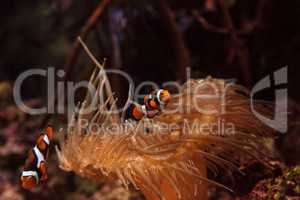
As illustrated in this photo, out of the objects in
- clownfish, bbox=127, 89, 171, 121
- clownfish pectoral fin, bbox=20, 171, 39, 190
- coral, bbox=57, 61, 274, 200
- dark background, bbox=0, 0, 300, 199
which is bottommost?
clownfish pectoral fin, bbox=20, 171, 39, 190

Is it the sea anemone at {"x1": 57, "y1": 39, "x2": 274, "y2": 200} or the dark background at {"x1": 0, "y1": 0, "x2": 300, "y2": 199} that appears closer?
the sea anemone at {"x1": 57, "y1": 39, "x2": 274, "y2": 200}

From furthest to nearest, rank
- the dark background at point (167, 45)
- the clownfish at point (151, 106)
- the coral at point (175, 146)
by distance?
the dark background at point (167, 45)
the clownfish at point (151, 106)
the coral at point (175, 146)

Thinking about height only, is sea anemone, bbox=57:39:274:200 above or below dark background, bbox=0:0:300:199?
below

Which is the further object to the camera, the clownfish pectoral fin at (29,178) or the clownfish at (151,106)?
the clownfish at (151,106)

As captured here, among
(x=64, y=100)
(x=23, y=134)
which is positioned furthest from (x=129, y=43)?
(x=23, y=134)

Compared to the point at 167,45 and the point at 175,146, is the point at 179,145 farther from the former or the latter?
the point at 167,45

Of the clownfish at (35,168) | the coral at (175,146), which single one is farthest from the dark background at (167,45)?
the clownfish at (35,168)

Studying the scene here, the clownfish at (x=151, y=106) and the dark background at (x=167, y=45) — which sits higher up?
the dark background at (x=167, y=45)

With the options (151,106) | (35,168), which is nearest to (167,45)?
(151,106)

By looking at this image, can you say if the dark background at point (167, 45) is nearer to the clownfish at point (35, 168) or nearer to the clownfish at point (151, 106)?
the clownfish at point (151, 106)

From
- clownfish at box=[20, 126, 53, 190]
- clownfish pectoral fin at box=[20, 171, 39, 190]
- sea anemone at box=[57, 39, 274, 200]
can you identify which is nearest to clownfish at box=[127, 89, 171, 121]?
sea anemone at box=[57, 39, 274, 200]

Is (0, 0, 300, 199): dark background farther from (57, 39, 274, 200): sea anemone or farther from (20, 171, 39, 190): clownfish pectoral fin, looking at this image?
(20, 171, 39, 190): clownfish pectoral fin

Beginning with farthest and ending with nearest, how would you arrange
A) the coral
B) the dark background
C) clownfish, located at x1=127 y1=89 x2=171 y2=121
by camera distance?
the dark background < clownfish, located at x1=127 y1=89 x2=171 y2=121 < the coral
